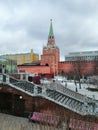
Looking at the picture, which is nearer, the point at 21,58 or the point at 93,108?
the point at 93,108

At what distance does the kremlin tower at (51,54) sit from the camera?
412ft

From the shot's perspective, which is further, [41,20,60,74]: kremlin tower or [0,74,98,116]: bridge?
[41,20,60,74]: kremlin tower

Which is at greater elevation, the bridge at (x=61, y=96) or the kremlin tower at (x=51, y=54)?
the kremlin tower at (x=51, y=54)

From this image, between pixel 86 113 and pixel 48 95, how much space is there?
4.35 m

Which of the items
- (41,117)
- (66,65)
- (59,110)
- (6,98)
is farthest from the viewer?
(66,65)

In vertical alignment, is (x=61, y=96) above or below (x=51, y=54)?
below

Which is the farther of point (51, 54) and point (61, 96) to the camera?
point (51, 54)

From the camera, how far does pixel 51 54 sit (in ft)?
417

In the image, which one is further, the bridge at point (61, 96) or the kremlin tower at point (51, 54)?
the kremlin tower at point (51, 54)

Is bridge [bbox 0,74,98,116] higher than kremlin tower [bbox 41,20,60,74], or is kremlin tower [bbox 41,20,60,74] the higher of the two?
kremlin tower [bbox 41,20,60,74]

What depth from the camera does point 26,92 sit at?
70.8ft

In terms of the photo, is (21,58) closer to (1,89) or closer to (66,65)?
(66,65)

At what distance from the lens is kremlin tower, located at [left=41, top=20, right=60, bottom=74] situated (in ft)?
412

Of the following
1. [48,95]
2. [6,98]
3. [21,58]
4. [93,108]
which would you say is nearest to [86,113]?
[93,108]
